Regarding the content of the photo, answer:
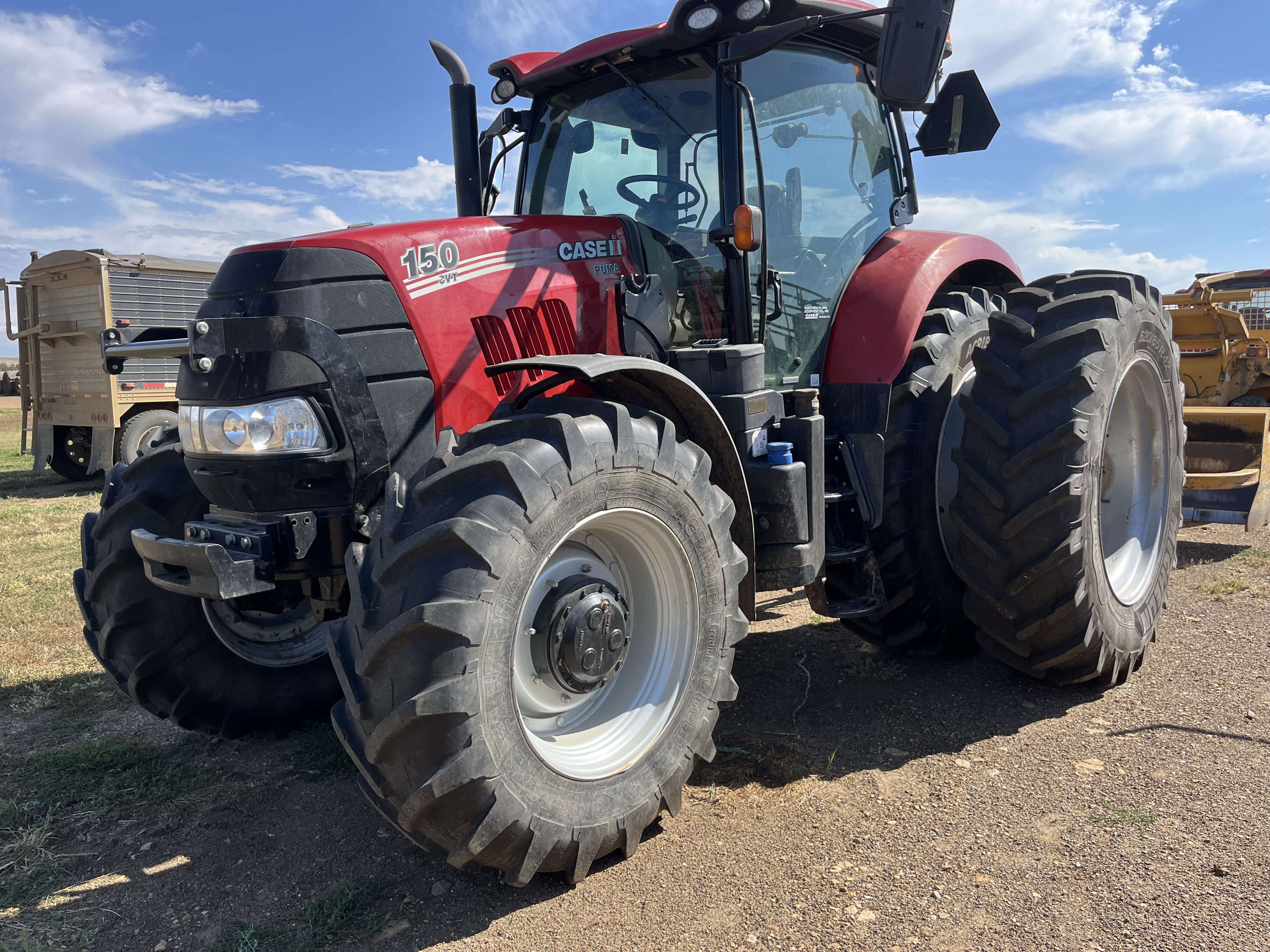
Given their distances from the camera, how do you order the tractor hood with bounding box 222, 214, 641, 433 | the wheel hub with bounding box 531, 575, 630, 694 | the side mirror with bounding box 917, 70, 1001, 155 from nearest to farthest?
1. the wheel hub with bounding box 531, 575, 630, 694
2. the tractor hood with bounding box 222, 214, 641, 433
3. the side mirror with bounding box 917, 70, 1001, 155

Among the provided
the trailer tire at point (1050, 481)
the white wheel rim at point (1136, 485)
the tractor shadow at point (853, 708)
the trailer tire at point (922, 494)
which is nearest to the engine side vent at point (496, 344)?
the tractor shadow at point (853, 708)

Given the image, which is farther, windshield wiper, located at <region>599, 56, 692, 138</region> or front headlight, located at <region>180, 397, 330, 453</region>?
windshield wiper, located at <region>599, 56, 692, 138</region>

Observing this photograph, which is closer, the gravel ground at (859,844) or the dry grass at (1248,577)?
the gravel ground at (859,844)

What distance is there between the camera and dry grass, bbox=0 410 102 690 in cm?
491

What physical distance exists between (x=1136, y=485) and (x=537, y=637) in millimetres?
3298

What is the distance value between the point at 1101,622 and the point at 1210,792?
2.69 ft

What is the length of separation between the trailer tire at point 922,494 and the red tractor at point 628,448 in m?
0.01

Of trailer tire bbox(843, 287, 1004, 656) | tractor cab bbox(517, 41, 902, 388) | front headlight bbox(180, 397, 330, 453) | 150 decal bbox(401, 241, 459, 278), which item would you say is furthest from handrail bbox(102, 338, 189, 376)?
trailer tire bbox(843, 287, 1004, 656)

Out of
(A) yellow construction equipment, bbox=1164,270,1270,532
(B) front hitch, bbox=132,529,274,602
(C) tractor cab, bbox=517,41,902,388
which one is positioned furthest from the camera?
(A) yellow construction equipment, bbox=1164,270,1270,532

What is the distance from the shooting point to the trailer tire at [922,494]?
3910 millimetres

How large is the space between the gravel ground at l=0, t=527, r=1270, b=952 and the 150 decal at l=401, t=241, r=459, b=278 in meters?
1.79

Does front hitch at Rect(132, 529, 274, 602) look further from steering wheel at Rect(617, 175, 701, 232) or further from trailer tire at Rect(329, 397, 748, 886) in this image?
steering wheel at Rect(617, 175, 701, 232)

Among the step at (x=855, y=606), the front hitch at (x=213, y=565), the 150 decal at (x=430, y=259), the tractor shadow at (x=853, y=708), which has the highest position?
the 150 decal at (x=430, y=259)

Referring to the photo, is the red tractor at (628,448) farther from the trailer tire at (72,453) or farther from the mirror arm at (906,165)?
the trailer tire at (72,453)
